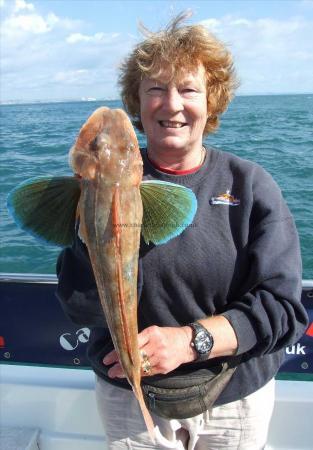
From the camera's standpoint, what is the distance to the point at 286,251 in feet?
7.84

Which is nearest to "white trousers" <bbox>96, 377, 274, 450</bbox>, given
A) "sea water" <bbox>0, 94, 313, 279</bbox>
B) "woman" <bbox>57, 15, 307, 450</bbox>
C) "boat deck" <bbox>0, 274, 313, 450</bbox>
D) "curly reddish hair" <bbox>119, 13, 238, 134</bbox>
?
"woman" <bbox>57, 15, 307, 450</bbox>

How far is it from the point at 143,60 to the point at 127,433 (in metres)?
2.08

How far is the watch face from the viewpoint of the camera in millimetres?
2264

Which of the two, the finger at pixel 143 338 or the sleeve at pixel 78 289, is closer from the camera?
the finger at pixel 143 338

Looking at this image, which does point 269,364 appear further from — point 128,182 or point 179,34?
point 179,34

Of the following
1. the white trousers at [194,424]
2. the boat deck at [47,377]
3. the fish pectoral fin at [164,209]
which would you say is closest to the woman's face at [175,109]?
the fish pectoral fin at [164,209]

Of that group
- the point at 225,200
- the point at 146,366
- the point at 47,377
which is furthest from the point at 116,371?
the point at 47,377

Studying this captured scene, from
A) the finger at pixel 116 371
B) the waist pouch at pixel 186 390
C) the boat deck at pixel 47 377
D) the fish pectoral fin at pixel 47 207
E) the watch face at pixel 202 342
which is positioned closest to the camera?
the fish pectoral fin at pixel 47 207

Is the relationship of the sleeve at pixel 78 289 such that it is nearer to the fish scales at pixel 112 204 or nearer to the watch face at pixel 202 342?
the fish scales at pixel 112 204

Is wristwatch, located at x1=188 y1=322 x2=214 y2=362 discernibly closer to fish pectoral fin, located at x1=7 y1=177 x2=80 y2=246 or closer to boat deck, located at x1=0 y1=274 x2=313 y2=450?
fish pectoral fin, located at x1=7 y1=177 x2=80 y2=246

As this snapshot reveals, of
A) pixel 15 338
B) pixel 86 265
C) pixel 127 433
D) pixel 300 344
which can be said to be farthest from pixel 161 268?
pixel 15 338

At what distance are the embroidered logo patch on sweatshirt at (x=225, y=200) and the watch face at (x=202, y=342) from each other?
67cm

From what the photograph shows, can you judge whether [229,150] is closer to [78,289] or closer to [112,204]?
[78,289]

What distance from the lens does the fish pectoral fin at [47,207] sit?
2100 millimetres
